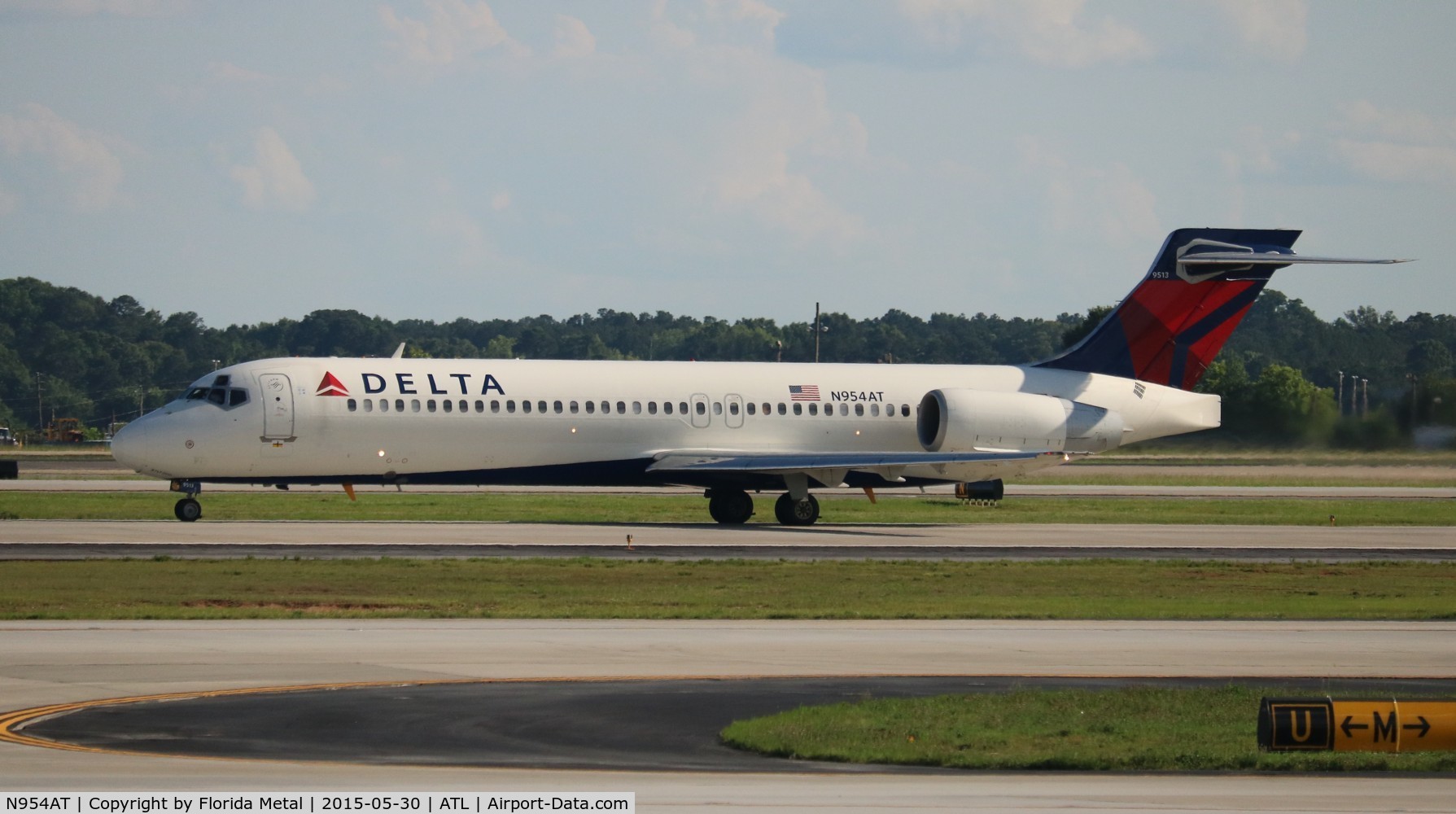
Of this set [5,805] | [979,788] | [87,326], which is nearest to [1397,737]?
[979,788]

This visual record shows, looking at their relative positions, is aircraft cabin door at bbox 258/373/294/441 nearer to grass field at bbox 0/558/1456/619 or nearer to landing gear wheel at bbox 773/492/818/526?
grass field at bbox 0/558/1456/619

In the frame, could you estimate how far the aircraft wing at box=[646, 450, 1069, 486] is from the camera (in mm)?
47406

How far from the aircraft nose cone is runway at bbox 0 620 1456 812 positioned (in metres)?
20.6

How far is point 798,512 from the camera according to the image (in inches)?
1912

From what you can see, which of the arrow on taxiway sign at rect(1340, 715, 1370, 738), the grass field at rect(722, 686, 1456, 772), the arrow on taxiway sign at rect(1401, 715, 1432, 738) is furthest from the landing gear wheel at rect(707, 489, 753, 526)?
the arrow on taxiway sign at rect(1401, 715, 1432, 738)

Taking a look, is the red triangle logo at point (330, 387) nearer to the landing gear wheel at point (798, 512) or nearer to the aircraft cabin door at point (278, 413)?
the aircraft cabin door at point (278, 413)

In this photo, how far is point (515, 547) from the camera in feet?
124

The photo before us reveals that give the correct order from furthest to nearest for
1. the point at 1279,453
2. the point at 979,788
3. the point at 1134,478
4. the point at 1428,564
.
A: 1. the point at 1134,478
2. the point at 1279,453
3. the point at 1428,564
4. the point at 979,788

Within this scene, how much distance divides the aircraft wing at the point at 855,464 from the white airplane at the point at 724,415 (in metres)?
0.07

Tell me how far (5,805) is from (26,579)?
18494mm

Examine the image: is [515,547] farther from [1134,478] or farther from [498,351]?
[498,351]

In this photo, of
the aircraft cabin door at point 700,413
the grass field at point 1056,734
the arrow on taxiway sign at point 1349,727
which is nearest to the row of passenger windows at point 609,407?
the aircraft cabin door at point 700,413

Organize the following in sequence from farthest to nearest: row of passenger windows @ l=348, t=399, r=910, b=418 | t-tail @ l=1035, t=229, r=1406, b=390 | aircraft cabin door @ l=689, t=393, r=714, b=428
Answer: t-tail @ l=1035, t=229, r=1406, b=390 → aircraft cabin door @ l=689, t=393, r=714, b=428 → row of passenger windows @ l=348, t=399, r=910, b=418

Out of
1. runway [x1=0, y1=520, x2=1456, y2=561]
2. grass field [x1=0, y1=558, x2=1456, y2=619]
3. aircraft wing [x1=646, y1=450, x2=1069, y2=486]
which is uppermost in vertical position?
aircraft wing [x1=646, y1=450, x2=1069, y2=486]
